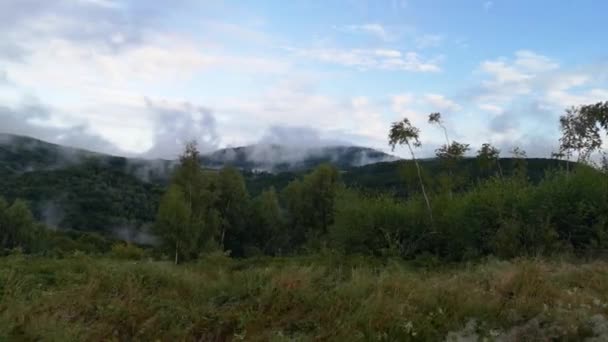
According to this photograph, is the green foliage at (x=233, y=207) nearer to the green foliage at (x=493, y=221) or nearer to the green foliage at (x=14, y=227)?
the green foliage at (x=14, y=227)

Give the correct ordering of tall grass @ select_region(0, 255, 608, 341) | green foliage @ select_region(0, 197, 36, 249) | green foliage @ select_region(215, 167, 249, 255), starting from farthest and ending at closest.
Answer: green foliage @ select_region(0, 197, 36, 249), green foliage @ select_region(215, 167, 249, 255), tall grass @ select_region(0, 255, 608, 341)

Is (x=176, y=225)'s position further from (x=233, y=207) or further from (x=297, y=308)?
(x=297, y=308)

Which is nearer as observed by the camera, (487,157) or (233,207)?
(487,157)

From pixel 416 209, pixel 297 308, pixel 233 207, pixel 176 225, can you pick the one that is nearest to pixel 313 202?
pixel 233 207

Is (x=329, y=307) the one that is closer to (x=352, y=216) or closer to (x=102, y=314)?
(x=102, y=314)

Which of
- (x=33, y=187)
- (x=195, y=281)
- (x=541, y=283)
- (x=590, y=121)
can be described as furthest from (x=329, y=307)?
(x=33, y=187)

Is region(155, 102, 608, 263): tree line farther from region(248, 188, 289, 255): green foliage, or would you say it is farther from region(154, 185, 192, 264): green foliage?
region(248, 188, 289, 255): green foliage

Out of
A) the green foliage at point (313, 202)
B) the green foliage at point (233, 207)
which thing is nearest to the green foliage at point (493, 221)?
the green foliage at point (313, 202)

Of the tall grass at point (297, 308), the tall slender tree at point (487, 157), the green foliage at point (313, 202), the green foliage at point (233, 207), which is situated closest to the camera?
the tall grass at point (297, 308)

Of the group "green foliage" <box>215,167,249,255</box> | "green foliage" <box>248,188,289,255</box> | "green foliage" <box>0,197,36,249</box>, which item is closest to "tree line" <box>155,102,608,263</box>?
"green foliage" <box>215,167,249,255</box>

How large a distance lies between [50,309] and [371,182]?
132 metres

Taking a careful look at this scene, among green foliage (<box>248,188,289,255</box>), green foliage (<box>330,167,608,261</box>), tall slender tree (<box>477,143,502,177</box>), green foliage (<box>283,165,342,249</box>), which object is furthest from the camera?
green foliage (<box>248,188,289,255</box>)

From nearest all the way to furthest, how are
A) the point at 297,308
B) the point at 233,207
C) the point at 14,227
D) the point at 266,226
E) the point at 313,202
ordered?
the point at 297,308, the point at 313,202, the point at 233,207, the point at 266,226, the point at 14,227

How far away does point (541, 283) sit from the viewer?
688cm
